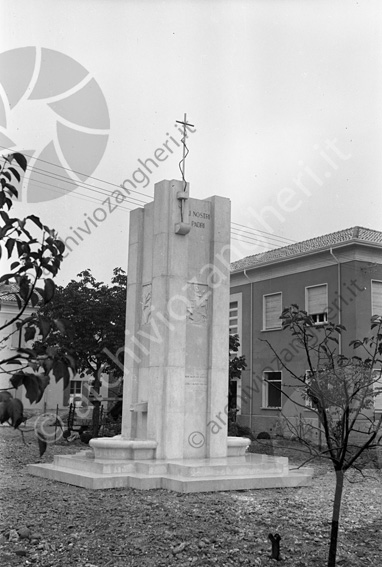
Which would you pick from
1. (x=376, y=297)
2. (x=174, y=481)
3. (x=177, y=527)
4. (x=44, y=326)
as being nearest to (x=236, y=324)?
(x=376, y=297)

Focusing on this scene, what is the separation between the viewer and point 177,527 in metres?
6.77

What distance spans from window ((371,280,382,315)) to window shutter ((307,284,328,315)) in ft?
5.47

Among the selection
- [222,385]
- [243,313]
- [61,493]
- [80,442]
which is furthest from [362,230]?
[61,493]

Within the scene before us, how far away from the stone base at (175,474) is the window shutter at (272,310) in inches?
591

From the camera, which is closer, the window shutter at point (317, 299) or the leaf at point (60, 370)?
the leaf at point (60, 370)

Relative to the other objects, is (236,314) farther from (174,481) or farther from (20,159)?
(20,159)

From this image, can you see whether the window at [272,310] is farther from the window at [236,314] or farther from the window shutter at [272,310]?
the window at [236,314]

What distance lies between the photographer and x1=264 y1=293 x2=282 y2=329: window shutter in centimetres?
2603

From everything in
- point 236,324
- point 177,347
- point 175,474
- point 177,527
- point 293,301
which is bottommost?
point 177,527

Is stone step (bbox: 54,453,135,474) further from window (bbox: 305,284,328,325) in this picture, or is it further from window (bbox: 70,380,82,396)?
window (bbox: 70,380,82,396)

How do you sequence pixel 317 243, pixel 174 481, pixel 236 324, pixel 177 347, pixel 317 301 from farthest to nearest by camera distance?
1. pixel 236 324
2. pixel 317 243
3. pixel 317 301
4. pixel 177 347
5. pixel 174 481

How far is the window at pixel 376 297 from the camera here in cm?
2275

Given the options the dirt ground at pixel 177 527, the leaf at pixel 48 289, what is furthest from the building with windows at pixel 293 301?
the leaf at pixel 48 289

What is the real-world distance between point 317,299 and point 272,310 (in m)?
2.65
